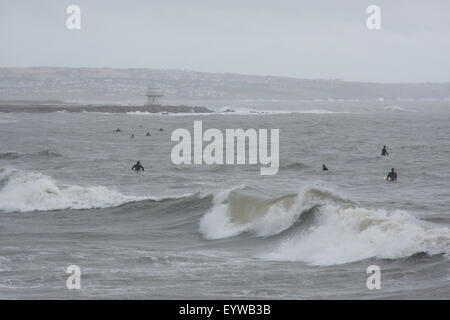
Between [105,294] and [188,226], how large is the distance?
32.1 feet

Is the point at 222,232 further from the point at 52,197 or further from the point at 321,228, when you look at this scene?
the point at 52,197

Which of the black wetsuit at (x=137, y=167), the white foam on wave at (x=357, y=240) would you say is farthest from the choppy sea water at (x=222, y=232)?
the black wetsuit at (x=137, y=167)

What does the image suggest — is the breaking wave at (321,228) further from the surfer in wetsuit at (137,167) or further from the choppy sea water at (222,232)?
the surfer in wetsuit at (137,167)

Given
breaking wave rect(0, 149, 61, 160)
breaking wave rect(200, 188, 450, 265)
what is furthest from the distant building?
breaking wave rect(200, 188, 450, 265)

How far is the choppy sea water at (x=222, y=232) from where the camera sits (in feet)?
45.1

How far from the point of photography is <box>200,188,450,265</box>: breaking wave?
16297 mm

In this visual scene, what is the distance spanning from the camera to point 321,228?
19297 mm

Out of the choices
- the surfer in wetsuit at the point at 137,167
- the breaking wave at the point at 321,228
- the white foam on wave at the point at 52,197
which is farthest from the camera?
the surfer in wetsuit at the point at 137,167

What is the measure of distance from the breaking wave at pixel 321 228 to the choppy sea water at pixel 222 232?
0.13 feet

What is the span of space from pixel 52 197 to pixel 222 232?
7963 millimetres

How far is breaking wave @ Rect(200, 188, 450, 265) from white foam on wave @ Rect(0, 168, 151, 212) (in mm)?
4122

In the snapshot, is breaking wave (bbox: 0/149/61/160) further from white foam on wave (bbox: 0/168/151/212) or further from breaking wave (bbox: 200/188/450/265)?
breaking wave (bbox: 200/188/450/265)

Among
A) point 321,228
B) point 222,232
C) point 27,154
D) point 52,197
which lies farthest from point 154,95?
point 321,228
